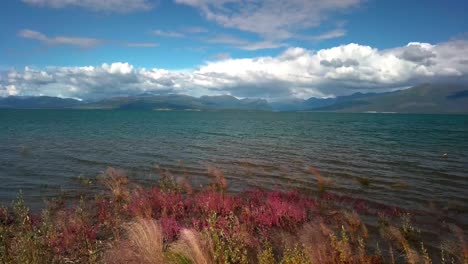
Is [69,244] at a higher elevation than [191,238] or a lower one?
lower

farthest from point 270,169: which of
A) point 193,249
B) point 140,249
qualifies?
point 193,249

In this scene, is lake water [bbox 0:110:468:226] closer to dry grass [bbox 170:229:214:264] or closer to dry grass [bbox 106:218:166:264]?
dry grass [bbox 106:218:166:264]

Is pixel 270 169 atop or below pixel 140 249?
below

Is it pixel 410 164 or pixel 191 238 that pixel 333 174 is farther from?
pixel 191 238

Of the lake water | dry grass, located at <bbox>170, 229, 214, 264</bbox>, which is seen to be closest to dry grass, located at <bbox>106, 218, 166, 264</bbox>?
dry grass, located at <bbox>170, 229, 214, 264</bbox>

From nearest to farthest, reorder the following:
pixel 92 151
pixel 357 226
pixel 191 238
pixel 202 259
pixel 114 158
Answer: pixel 202 259 → pixel 191 238 → pixel 357 226 → pixel 114 158 → pixel 92 151

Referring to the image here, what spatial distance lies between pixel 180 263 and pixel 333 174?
2214 cm

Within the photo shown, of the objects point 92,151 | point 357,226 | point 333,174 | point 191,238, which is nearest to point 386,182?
point 333,174

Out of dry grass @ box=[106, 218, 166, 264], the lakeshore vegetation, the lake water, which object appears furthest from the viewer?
the lake water

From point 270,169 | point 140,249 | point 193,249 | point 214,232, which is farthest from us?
point 270,169

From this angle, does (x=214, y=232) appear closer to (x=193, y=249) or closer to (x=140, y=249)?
(x=193, y=249)

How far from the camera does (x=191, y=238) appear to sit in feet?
32.9

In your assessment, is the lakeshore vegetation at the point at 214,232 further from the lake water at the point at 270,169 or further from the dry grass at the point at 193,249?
the lake water at the point at 270,169

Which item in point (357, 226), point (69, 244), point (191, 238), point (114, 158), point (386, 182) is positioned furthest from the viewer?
point (114, 158)
